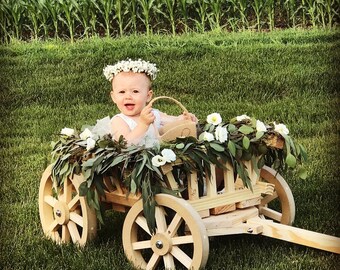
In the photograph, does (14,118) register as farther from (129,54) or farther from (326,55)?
(326,55)

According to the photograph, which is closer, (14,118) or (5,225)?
(5,225)

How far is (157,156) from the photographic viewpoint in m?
2.35

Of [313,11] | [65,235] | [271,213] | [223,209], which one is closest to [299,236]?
[223,209]

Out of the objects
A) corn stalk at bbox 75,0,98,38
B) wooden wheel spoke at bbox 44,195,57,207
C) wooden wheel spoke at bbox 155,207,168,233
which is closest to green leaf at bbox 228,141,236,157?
wooden wheel spoke at bbox 155,207,168,233

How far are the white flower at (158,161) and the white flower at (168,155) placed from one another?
12 millimetres

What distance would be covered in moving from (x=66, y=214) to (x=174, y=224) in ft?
1.59

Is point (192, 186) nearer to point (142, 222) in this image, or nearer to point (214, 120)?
point (142, 222)

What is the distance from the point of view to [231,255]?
254cm

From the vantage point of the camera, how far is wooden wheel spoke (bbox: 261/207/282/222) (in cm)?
282

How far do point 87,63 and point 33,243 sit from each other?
80.9 inches

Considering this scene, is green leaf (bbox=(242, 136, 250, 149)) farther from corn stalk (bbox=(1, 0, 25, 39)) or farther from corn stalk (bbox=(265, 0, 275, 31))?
corn stalk (bbox=(1, 0, 25, 39))

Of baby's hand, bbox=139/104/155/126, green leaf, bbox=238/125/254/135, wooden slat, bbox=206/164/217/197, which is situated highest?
baby's hand, bbox=139/104/155/126

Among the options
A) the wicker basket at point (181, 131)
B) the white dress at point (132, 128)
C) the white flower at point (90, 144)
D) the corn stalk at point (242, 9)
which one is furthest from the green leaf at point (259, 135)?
the corn stalk at point (242, 9)

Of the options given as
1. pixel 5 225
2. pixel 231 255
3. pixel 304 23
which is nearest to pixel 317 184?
pixel 231 255
